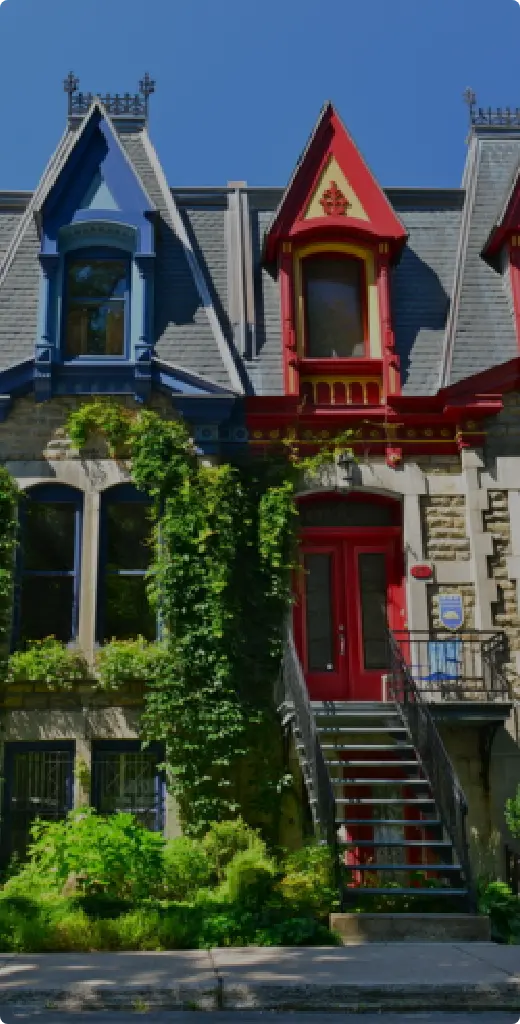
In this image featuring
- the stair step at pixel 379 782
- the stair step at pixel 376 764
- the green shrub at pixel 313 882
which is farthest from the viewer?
the stair step at pixel 376 764

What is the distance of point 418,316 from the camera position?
609 inches

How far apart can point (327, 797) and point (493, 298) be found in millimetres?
8956

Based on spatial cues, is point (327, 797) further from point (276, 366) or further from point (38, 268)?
point (38, 268)

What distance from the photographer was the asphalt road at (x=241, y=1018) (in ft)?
19.9

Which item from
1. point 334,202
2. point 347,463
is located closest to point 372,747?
point 347,463

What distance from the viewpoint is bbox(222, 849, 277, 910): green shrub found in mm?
9516

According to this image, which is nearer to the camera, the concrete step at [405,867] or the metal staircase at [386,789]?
the concrete step at [405,867]

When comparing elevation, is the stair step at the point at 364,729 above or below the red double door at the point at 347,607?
below

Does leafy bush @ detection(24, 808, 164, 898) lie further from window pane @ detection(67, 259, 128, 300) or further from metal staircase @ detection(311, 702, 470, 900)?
window pane @ detection(67, 259, 128, 300)

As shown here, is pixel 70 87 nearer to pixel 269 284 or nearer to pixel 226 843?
pixel 269 284

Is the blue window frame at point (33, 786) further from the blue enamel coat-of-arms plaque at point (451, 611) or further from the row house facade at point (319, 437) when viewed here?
the blue enamel coat-of-arms plaque at point (451, 611)

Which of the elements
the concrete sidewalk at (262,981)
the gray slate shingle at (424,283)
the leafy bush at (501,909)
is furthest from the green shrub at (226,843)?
the gray slate shingle at (424,283)

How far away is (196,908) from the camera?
941cm

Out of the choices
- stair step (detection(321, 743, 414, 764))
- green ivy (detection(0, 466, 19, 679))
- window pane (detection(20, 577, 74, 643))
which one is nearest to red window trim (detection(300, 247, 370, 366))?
green ivy (detection(0, 466, 19, 679))
